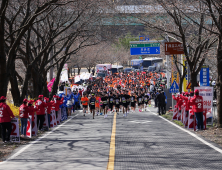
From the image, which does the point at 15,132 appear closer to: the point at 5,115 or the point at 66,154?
the point at 5,115

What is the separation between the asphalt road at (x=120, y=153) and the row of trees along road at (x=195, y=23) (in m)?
4.33

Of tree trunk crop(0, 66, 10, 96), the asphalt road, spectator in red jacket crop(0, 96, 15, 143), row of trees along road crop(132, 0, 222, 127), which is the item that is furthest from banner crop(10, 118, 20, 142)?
row of trees along road crop(132, 0, 222, 127)

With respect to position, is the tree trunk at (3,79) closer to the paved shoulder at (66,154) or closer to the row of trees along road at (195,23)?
the paved shoulder at (66,154)

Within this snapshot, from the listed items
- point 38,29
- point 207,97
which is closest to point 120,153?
point 207,97

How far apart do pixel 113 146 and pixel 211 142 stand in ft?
10.7

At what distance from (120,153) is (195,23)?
8989 millimetres

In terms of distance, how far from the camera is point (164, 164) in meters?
8.51

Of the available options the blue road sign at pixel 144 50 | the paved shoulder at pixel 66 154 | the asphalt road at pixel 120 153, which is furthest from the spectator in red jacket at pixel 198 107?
the blue road sign at pixel 144 50

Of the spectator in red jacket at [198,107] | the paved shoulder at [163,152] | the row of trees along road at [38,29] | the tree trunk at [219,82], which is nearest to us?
the paved shoulder at [163,152]

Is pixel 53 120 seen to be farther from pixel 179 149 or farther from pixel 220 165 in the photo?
pixel 220 165

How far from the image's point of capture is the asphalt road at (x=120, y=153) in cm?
849

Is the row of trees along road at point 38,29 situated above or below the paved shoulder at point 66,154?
above

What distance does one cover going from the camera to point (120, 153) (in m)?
9.95

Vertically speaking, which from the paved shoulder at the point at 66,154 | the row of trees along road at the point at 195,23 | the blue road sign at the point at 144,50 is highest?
the blue road sign at the point at 144,50
